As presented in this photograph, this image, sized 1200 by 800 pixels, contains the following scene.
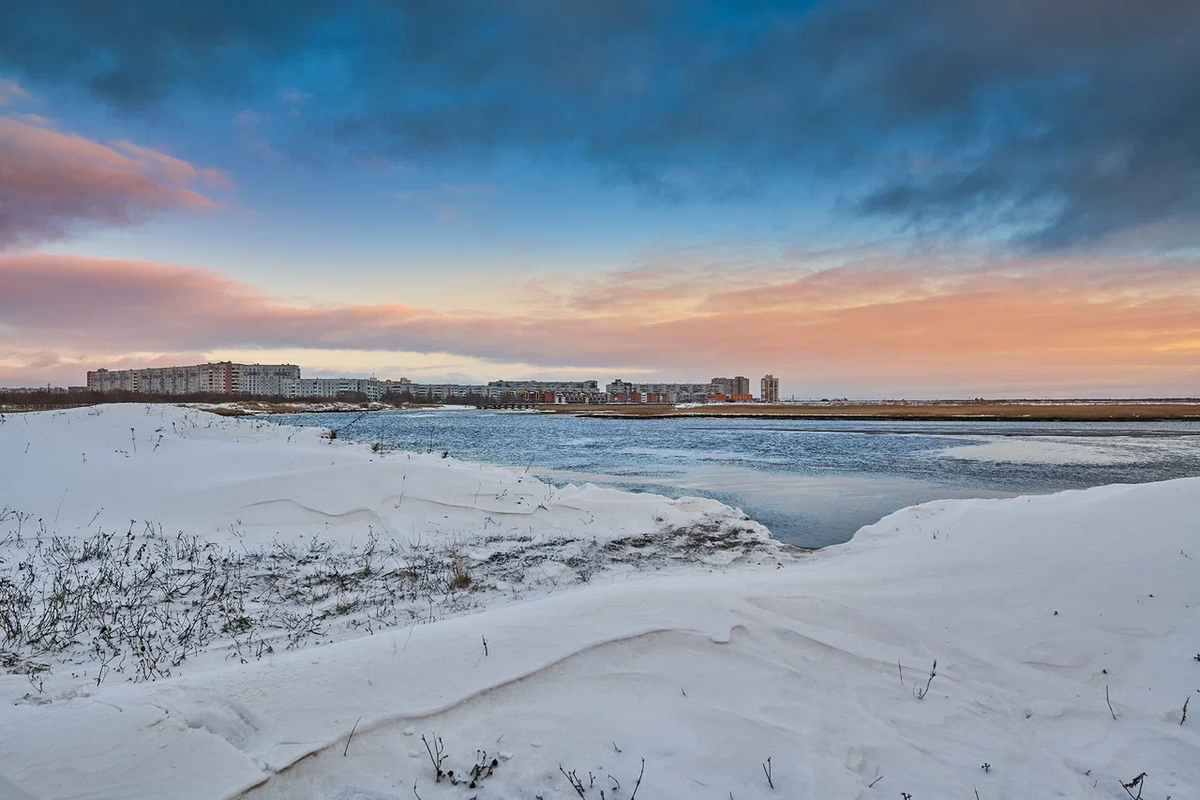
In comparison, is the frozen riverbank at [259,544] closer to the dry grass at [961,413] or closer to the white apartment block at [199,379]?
the dry grass at [961,413]

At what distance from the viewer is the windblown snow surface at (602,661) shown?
3.20 meters

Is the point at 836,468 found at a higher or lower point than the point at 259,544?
lower

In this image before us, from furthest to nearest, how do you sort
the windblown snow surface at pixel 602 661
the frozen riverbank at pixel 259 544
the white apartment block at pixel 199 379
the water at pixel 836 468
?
the white apartment block at pixel 199 379 → the water at pixel 836 468 → the frozen riverbank at pixel 259 544 → the windblown snow surface at pixel 602 661

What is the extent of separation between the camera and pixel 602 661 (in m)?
4.38

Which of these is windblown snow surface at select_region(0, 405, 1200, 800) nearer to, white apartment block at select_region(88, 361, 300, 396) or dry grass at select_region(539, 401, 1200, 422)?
dry grass at select_region(539, 401, 1200, 422)

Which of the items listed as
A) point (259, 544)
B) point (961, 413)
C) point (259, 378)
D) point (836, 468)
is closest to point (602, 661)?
point (259, 544)

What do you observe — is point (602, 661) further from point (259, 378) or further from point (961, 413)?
point (259, 378)

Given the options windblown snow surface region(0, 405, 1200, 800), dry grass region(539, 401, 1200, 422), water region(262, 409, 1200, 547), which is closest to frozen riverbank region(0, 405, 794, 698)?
windblown snow surface region(0, 405, 1200, 800)

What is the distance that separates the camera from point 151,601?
6113mm

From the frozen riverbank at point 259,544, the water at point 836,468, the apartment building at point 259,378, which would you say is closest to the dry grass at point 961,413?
the water at point 836,468

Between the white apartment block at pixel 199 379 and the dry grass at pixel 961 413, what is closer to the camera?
the dry grass at pixel 961 413

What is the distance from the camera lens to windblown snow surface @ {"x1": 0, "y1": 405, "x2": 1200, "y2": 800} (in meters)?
3.20

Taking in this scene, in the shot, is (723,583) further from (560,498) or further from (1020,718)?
(560,498)

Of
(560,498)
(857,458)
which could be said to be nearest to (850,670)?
(560,498)
